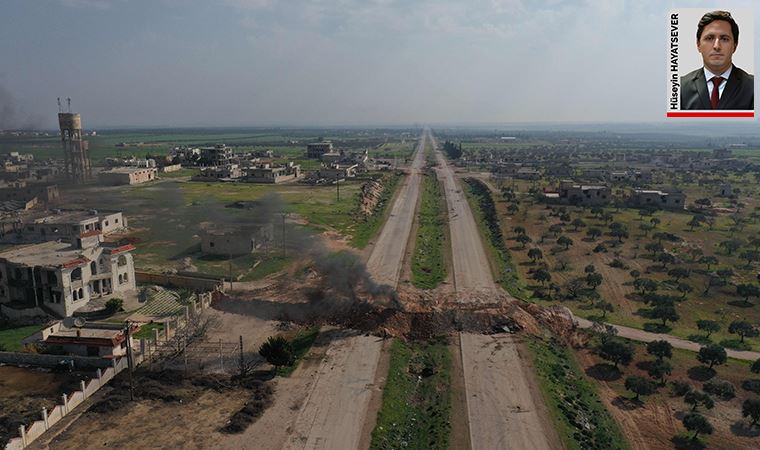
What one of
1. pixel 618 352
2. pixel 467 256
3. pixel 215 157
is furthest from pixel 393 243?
pixel 215 157

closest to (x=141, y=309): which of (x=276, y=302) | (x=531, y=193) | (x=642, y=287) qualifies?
(x=276, y=302)

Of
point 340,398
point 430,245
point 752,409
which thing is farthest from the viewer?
point 430,245

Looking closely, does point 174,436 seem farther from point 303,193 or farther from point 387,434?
point 303,193

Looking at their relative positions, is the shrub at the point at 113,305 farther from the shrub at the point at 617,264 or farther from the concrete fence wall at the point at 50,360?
the shrub at the point at 617,264

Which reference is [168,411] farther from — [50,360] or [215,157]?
[215,157]

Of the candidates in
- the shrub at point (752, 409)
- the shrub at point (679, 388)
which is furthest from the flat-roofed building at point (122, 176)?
the shrub at point (752, 409)

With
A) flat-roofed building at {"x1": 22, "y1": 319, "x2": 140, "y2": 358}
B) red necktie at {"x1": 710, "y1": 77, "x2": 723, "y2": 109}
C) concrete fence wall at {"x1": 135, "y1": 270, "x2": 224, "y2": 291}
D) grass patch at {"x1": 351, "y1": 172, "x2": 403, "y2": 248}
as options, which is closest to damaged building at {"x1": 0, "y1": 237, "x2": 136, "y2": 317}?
concrete fence wall at {"x1": 135, "y1": 270, "x2": 224, "y2": 291}
